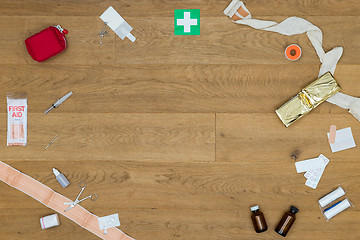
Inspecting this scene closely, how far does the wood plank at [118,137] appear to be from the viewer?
78.4 inches

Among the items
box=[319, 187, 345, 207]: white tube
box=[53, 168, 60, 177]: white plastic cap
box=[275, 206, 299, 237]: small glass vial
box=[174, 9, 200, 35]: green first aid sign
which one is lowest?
box=[275, 206, 299, 237]: small glass vial

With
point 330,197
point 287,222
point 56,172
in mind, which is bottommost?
point 287,222

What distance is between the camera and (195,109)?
1.99 meters

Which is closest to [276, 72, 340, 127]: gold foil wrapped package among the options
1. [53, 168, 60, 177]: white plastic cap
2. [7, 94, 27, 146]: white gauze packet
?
[53, 168, 60, 177]: white plastic cap

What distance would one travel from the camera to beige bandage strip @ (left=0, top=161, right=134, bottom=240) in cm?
199

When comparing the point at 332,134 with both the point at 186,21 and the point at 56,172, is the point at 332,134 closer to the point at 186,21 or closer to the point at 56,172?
the point at 186,21

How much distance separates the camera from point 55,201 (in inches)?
78.3

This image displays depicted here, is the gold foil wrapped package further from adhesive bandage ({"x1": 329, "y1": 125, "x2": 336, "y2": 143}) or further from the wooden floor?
adhesive bandage ({"x1": 329, "y1": 125, "x2": 336, "y2": 143})

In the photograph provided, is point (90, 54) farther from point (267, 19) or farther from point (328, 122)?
point (328, 122)

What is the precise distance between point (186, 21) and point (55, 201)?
1243mm

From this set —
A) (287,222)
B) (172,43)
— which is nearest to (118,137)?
(172,43)

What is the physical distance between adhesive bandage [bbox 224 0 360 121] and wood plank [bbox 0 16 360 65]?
3cm

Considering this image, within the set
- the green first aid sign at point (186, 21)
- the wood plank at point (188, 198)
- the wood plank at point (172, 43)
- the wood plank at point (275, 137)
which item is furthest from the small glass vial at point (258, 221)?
the green first aid sign at point (186, 21)

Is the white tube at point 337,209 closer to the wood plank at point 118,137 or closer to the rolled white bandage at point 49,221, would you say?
the wood plank at point 118,137
